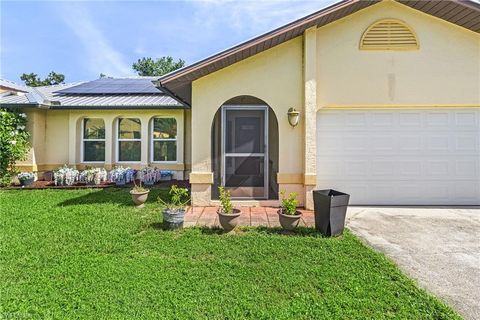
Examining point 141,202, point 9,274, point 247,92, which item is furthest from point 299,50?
point 9,274

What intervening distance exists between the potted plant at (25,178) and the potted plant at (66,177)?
0.82m

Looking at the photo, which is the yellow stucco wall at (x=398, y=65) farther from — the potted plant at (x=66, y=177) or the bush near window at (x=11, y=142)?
the bush near window at (x=11, y=142)

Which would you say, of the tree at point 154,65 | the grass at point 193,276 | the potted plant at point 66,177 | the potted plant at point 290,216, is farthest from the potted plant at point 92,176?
the tree at point 154,65

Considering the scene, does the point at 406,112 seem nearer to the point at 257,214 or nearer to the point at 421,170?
the point at 421,170

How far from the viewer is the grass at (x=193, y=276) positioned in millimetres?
2688

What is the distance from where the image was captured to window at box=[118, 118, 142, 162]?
11508 millimetres

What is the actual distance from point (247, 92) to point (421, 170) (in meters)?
5.28

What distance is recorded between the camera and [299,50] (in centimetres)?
682

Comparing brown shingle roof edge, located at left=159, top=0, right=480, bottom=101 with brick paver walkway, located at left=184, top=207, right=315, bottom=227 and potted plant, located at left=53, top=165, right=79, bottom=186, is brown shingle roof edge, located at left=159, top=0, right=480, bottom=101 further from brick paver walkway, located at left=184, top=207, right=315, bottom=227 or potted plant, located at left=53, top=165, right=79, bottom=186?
potted plant, located at left=53, top=165, right=79, bottom=186

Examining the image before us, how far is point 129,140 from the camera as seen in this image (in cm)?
1148

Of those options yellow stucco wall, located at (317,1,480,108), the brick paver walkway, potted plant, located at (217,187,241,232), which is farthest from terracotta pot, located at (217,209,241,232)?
yellow stucco wall, located at (317,1,480,108)

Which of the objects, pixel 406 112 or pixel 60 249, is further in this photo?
pixel 406 112

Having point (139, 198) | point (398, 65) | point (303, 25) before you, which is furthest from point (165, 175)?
point (398, 65)

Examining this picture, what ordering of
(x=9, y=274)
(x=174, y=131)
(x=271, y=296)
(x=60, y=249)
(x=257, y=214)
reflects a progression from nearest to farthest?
(x=271, y=296) < (x=9, y=274) < (x=60, y=249) < (x=257, y=214) < (x=174, y=131)
